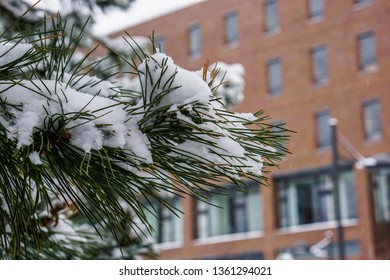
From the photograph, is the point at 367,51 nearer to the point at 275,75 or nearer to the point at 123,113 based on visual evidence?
the point at 275,75

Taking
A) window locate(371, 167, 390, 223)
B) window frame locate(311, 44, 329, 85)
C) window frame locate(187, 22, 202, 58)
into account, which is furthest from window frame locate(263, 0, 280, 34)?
window locate(371, 167, 390, 223)

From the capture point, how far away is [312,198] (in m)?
22.6

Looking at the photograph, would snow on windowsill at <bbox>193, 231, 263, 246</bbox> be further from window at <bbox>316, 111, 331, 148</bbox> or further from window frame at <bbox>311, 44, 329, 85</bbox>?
window frame at <bbox>311, 44, 329, 85</bbox>

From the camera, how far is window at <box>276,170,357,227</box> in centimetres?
2180

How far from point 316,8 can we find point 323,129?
3502 mm

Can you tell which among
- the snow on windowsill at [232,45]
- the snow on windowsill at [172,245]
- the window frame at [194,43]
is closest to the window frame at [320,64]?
the snow on windowsill at [232,45]

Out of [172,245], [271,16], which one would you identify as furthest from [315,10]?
[172,245]

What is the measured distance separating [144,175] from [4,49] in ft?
0.82

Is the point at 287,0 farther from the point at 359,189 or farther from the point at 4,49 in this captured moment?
the point at 4,49

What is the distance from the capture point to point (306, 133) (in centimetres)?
2238
